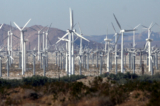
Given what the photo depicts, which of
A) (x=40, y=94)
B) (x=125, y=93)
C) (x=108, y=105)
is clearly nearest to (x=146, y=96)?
(x=125, y=93)

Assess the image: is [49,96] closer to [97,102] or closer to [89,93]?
[89,93]

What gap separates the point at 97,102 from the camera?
49.1ft

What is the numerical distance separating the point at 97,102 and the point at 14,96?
624 cm

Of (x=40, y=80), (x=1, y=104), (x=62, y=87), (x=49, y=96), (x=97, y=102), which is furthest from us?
(x=40, y=80)

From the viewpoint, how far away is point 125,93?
16.6 meters

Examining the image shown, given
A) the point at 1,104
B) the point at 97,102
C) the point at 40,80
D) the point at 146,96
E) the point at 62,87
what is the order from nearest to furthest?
the point at 97,102 → the point at 146,96 → the point at 1,104 → the point at 62,87 → the point at 40,80

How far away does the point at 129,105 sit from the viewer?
1510cm

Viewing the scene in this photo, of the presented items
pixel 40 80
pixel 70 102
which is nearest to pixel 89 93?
pixel 70 102

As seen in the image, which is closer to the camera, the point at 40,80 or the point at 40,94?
the point at 40,94

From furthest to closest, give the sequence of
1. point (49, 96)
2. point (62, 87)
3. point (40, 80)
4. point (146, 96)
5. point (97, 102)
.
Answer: point (40, 80) < point (62, 87) < point (49, 96) < point (146, 96) < point (97, 102)

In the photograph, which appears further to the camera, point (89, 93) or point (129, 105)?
point (89, 93)

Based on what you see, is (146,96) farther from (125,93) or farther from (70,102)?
(70,102)

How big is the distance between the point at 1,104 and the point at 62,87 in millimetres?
4376

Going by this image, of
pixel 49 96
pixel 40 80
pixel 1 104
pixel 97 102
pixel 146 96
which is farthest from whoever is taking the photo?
pixel 40 80
